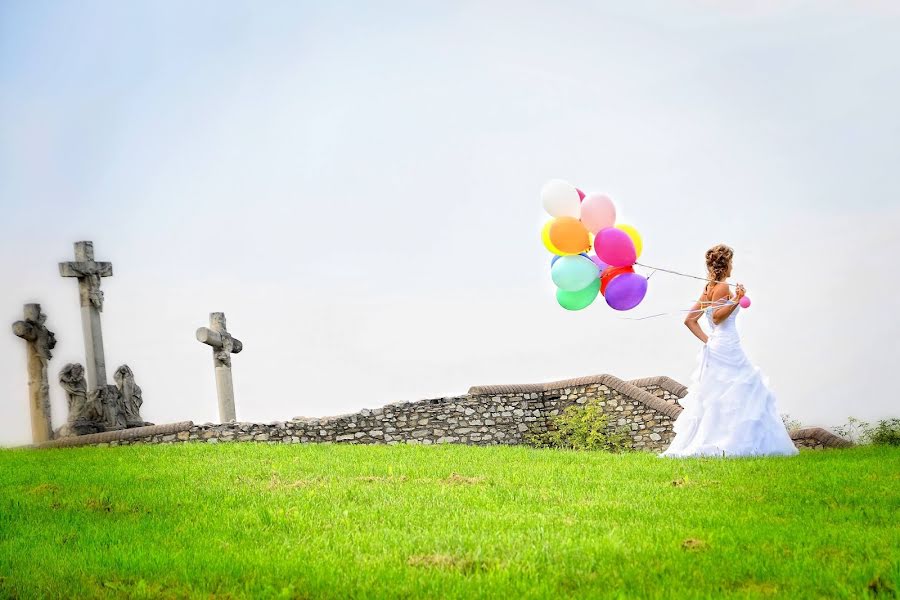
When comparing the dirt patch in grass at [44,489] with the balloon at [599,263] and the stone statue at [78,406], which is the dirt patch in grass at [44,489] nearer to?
the stone statue at [78,406]

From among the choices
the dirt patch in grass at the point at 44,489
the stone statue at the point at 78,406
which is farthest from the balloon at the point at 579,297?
the stone statue at the point at 78,406

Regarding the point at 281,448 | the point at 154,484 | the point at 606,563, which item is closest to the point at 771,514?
the point at 606,563

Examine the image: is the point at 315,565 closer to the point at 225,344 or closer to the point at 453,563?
the point at 453,563

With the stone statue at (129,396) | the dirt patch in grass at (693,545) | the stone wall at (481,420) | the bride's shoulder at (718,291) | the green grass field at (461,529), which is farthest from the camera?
the stone statue at (129,396)

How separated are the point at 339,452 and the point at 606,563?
9.11 m

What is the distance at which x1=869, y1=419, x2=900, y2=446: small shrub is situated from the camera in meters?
16.1

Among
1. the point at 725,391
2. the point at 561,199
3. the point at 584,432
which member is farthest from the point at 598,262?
the point at 584,432

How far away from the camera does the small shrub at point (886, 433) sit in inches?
634

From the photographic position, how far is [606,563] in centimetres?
682

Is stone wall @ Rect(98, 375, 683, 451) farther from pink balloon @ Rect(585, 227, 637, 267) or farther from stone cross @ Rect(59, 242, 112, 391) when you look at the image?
pink balloon @ Rect(585, 227, 637, 267)

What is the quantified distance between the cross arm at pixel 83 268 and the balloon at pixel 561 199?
35.1 ft

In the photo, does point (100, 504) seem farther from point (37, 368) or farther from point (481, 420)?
point (481, 420)

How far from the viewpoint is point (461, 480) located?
11305 mm

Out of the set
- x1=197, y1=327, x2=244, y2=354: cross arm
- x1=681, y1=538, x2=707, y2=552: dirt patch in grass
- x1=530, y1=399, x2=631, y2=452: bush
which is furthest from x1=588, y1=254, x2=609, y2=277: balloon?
x1=197, y1=327, x2=244, y2=354: cross arm
